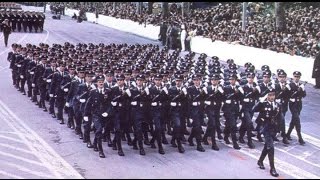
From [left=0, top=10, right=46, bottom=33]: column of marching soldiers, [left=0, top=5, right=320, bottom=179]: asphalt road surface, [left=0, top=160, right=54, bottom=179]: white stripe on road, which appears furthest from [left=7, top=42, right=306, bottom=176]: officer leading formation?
[left=0, top=10, right=46, bottom=33]: column of marching soldiers

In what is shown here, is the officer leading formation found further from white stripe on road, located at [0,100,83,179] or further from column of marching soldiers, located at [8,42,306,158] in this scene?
white stripe on road, located at [0,100,83,179]

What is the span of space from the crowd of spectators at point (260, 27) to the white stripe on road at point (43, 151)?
1441 centimetres

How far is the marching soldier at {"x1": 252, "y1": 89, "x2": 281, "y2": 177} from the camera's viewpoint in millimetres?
12570

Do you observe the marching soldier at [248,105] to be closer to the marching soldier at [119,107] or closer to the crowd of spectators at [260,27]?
the marching soldier at [119,107]

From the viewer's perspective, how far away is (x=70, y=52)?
2311cm

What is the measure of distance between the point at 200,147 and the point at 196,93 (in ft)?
4.20

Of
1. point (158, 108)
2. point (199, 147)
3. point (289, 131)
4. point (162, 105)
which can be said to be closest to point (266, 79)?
point (289, 131)

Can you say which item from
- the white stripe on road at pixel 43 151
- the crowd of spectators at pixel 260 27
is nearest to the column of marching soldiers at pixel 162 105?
the white stripe on road at pixel 43 151

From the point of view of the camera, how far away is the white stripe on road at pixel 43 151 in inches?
496

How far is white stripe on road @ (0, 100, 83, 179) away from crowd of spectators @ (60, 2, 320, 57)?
1441 cm

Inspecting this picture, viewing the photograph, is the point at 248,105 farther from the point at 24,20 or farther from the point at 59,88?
the point at 24,20

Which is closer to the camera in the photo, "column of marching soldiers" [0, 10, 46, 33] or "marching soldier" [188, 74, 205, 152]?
"marching soldier" [188, 74, 205, 152]

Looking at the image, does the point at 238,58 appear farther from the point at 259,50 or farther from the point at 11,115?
the point at 11,115

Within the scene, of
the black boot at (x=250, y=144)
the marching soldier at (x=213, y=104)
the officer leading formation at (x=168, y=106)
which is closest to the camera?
the officer leading formation at (x=168, y=106)
